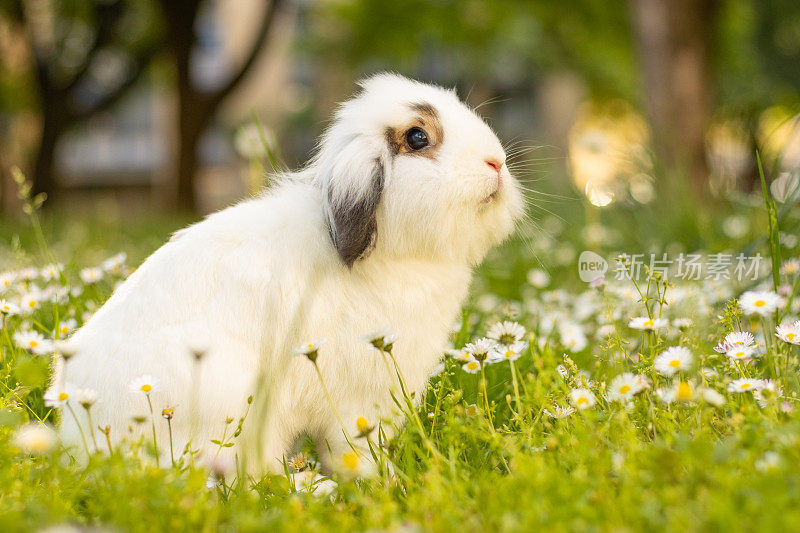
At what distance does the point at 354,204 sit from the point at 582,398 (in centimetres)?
79

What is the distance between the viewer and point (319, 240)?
2.02 meters

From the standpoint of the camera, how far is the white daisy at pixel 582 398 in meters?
1.74

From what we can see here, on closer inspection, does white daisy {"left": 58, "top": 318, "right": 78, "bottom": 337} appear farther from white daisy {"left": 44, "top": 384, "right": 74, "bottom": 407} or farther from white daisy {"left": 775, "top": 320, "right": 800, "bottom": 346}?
white daisy {"left": 775, "top": 320, "right": 800, "bottom": 346}

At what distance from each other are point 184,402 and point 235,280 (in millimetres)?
355

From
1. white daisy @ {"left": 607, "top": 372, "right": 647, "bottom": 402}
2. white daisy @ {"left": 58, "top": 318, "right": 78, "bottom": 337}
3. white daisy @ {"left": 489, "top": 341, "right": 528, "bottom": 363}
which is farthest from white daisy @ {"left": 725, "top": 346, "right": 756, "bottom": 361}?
white daisy @ {"left": 58, "top": 318, "right": 78, "bottom": 337}

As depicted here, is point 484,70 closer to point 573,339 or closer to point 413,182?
point 573,339

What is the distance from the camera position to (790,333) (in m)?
1.92

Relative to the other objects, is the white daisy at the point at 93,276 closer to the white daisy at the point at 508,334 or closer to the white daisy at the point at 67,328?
A: the white daisy at the point at 67,328

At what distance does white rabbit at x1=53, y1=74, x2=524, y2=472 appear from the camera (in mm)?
1810

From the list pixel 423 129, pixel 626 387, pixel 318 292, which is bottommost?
pixel 626 387

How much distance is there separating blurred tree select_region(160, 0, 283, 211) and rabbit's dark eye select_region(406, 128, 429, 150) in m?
9.84

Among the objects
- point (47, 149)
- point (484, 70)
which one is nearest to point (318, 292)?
point (47, 149)

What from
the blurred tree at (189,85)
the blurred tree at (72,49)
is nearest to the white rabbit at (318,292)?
the blurred tree at (189,85)

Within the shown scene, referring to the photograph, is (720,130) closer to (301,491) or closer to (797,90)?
(797,90)
